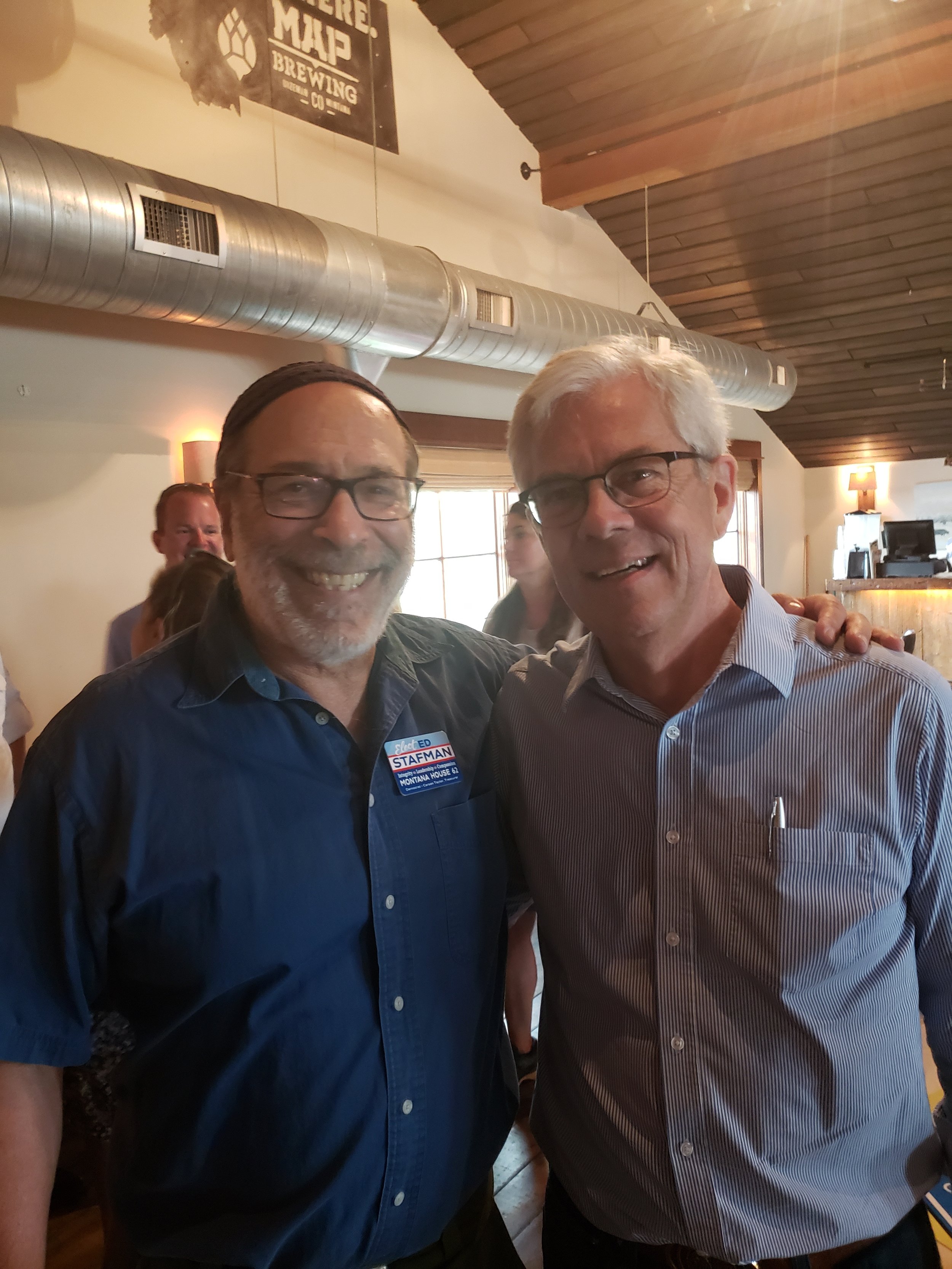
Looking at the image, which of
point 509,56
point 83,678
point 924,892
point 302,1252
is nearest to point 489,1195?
point 302,1252

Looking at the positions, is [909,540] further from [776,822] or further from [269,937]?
[269,937]

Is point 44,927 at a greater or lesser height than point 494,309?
lesser

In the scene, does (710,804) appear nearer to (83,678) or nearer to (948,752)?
(948,752)

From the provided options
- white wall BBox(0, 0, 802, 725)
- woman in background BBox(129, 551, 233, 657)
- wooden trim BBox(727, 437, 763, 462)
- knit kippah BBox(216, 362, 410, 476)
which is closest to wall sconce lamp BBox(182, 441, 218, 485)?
white wall BBox(0, 0, 802, 725)

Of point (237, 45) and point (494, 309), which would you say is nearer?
point (237, 45)

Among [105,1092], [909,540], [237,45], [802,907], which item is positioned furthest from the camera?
[909,540]

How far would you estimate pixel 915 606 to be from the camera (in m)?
7.77

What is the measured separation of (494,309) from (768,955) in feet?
13.0

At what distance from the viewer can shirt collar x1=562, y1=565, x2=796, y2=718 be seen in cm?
112

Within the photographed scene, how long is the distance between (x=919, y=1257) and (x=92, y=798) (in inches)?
48.7

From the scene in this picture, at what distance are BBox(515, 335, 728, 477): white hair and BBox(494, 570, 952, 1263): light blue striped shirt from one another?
27 centimetres

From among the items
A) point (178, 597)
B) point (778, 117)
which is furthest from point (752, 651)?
point (778, 117)

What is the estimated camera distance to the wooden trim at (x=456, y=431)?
17.2ft

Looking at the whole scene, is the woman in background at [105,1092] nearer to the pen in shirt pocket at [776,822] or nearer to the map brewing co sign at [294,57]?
the pen in shirt pocket at [776,822]
